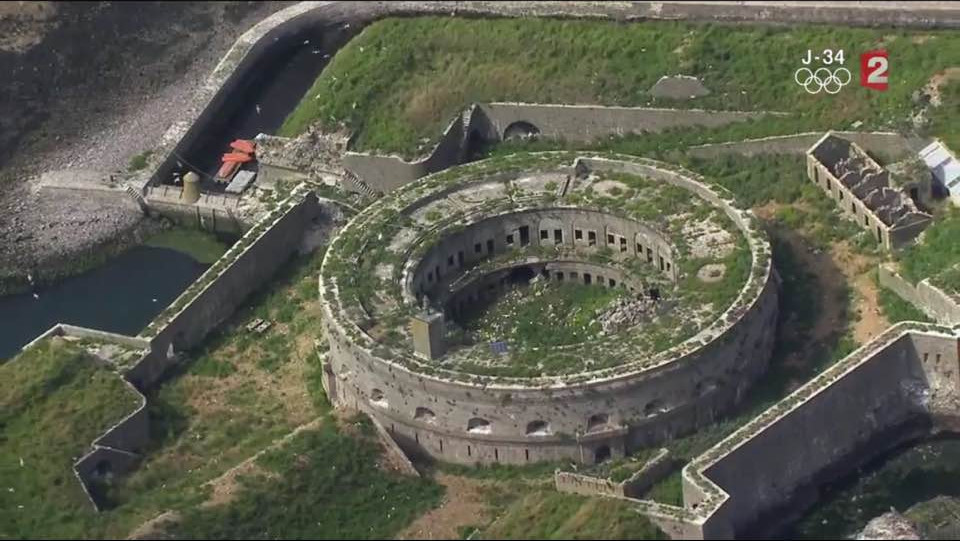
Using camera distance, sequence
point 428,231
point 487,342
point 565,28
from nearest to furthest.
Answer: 1. point 487,342
2. point 428,231
3. point 565,28

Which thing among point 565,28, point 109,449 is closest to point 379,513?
point 109,449

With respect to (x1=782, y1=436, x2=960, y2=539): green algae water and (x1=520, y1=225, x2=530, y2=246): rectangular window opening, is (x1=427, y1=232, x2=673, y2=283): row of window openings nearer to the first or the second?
(x1=520, y1=225, x2=530, y2=246): rectangular window opening

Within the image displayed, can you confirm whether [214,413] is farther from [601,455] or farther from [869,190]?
[869,190]

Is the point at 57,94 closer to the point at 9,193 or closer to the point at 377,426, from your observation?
the point at 9,193

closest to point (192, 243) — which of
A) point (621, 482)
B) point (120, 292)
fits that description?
point (120, 292)

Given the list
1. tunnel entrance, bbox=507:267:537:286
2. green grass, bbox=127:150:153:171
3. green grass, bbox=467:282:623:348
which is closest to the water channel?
green grass, bbox=127:150:153:171

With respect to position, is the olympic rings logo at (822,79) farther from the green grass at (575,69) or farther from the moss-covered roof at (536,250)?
the moss-covered roof at (536,250)
